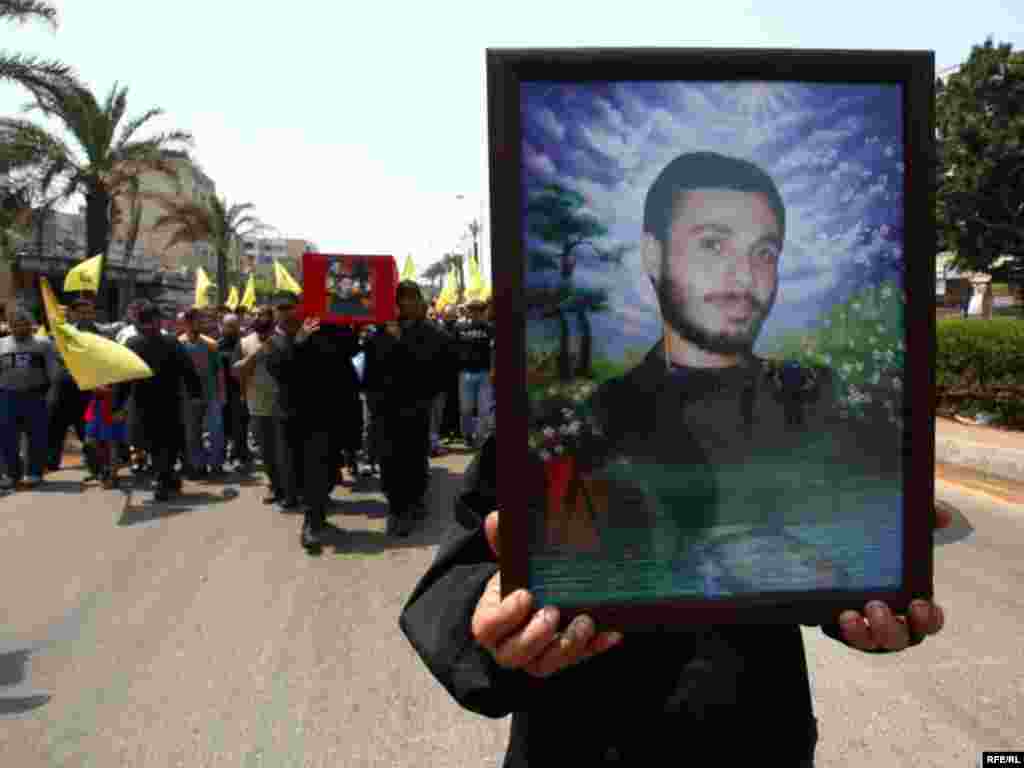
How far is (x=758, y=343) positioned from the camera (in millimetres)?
1170

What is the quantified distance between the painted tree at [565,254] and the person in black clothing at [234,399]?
9789 mm

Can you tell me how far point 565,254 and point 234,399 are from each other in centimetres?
1016

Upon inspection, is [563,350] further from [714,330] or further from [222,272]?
[222,272]

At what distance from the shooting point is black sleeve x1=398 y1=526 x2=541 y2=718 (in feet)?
4.49

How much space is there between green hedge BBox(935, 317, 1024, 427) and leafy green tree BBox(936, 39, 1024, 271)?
16248 millimetres

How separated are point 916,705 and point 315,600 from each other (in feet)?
10.8

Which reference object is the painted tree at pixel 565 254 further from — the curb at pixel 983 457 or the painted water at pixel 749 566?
the curb at pixel 983 457

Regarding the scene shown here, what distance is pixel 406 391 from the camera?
7.32 metres

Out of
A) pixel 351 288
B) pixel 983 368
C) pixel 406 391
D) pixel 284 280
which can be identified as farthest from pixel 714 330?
pixel 983 368

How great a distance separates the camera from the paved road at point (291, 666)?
3449 millimetres

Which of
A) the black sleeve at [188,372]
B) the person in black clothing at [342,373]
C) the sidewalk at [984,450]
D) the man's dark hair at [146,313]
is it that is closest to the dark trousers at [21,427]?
the black sleeve at [188,372]

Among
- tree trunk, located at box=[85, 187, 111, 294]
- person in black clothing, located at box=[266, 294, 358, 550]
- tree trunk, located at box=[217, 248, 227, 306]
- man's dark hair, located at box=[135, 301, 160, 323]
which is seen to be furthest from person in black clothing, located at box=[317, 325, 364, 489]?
tree trunk, located at box=[217, 248, 227, 306]

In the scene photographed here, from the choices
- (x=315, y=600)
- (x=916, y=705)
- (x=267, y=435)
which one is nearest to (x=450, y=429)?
(x=267, y=435)

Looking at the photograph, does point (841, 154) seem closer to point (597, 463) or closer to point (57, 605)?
point (597, 463)
